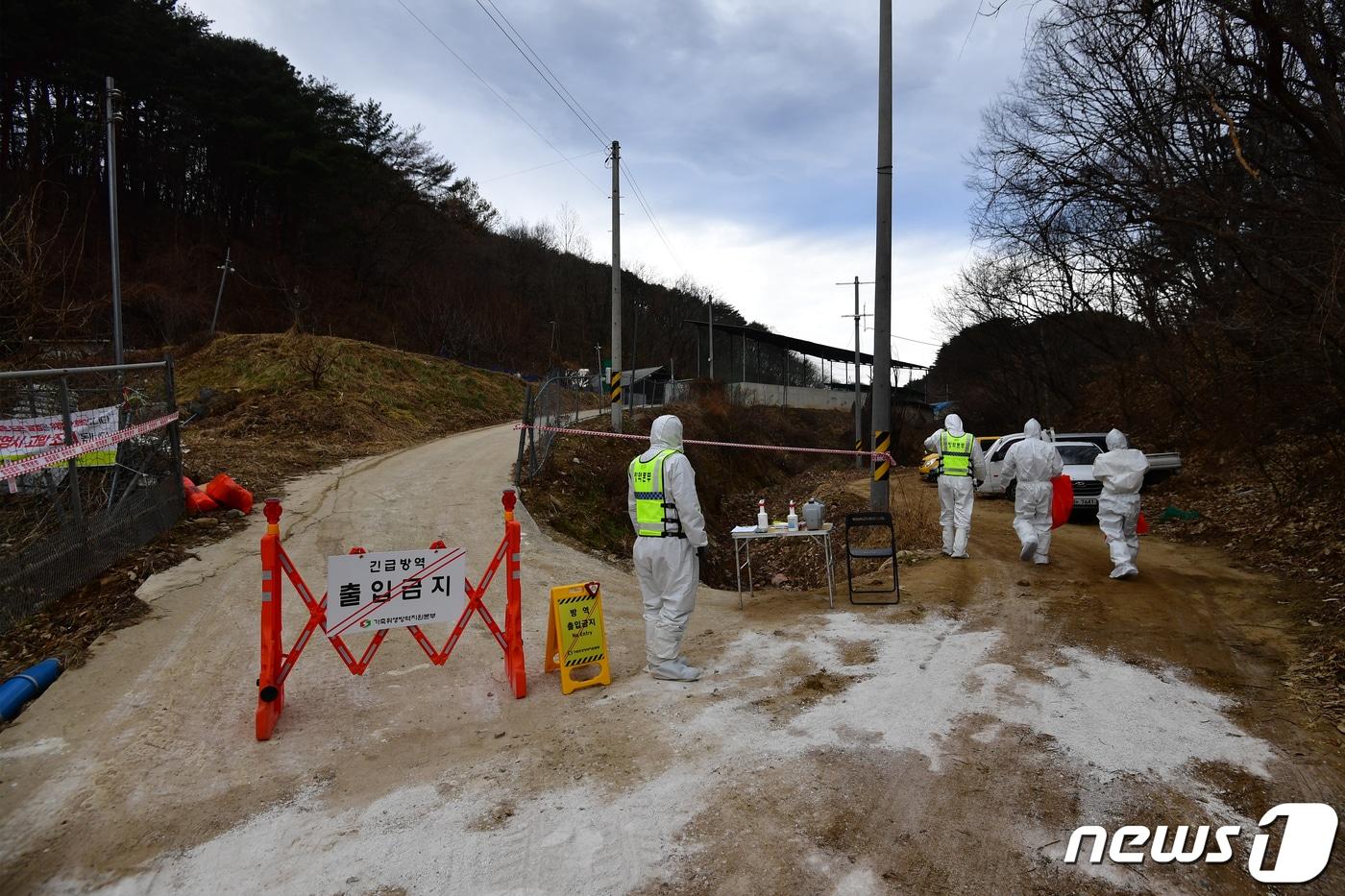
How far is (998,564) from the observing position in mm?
10273

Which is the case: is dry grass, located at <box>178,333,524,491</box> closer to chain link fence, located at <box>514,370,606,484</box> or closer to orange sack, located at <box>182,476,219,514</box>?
orange sack, located at <box>182,476,219,514</box>

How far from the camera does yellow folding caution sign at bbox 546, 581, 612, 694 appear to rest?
5707mm

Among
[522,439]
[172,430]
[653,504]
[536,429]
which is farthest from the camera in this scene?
[536,429]

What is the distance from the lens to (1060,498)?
10016mm

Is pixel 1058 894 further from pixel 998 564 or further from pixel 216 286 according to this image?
pixel 216 286

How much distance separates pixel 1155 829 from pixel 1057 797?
0.43 m

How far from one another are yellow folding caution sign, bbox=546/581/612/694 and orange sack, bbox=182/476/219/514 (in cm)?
653

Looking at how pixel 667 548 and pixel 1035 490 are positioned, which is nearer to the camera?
pixel 667 548

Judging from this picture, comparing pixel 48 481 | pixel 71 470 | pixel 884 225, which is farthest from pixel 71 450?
pixel 884 225

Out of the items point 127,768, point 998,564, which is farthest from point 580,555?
point 127,768

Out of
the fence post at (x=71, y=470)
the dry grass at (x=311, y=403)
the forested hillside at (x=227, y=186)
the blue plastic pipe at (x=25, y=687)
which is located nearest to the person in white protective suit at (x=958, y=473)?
the blue plastic pipe at (x=25, y=687)

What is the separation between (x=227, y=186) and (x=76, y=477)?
48591 mm

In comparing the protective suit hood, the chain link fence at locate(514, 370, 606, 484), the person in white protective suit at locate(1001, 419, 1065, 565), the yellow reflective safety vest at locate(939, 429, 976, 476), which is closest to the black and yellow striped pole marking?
the yellow reflective safety vest at locate(939, 429, 976, 476)

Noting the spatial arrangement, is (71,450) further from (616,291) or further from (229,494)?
(616,291)
